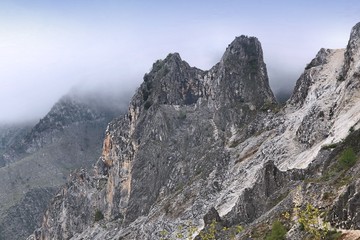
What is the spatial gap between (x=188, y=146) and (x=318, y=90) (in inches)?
2348

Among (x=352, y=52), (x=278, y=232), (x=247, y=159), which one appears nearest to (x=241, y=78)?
(x=247, y=159)

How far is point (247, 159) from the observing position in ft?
421

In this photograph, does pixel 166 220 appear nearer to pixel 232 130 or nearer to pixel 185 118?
pixel 232 130

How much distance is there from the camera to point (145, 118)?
198 metres

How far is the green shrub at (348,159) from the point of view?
7096 cm

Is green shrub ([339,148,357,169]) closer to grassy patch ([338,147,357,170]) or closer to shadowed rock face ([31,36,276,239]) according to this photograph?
grassy patch ([338,147,357,170])

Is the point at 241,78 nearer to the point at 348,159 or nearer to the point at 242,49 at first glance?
the point at 242,49

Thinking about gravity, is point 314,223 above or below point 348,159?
below

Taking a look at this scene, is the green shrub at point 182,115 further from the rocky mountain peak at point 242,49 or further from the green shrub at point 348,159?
the green shrub at point 348,159

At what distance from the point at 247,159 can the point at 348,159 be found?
56.5 metres

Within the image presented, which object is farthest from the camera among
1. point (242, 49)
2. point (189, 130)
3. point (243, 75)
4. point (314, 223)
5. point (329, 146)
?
point (189, 130)

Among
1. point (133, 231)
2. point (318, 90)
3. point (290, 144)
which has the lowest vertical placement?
point (133, 231)

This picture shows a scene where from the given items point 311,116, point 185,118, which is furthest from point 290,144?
point 185,118

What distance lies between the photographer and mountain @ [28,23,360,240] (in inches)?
2692
